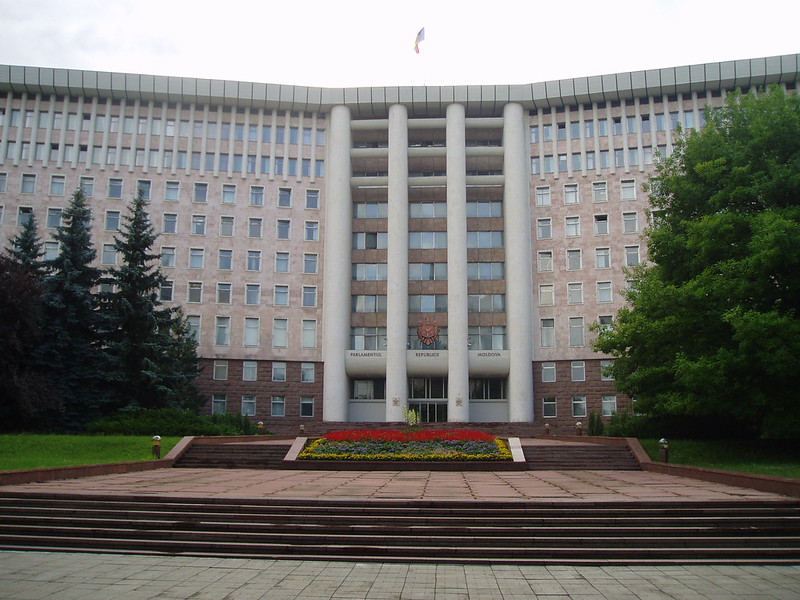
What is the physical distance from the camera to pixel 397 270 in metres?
45.6

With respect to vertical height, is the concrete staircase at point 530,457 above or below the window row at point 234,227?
below

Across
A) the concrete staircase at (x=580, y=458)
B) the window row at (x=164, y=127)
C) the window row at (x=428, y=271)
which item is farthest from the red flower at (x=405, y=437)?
the window row at (x=164, y=127)

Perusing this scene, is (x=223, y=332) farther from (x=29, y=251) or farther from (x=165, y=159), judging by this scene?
(x=29, y=251)

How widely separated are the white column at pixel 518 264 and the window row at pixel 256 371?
13.7 meters

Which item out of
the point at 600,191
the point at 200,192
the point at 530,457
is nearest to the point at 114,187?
the point at 200,192

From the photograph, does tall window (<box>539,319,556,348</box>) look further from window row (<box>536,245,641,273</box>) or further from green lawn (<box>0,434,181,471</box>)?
green lawn (<box>0,434,181,471</box>)

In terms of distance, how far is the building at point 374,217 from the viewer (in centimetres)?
4481

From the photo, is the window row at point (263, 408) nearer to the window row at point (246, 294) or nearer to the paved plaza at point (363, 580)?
the window row at point (246, 294)

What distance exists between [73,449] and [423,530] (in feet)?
57.2

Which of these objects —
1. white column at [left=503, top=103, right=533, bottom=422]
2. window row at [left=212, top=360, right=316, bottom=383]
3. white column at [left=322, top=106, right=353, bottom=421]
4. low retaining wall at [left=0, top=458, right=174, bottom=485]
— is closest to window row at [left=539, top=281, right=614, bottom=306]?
white column at [left=503, top=103, right=533, bottom=422]

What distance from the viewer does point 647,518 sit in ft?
39.2

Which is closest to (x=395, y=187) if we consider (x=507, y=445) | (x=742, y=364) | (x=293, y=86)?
(x=293, y=86)

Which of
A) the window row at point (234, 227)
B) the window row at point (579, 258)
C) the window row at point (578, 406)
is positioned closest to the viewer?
the window row at point (578, 406)

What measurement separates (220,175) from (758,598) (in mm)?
44616
